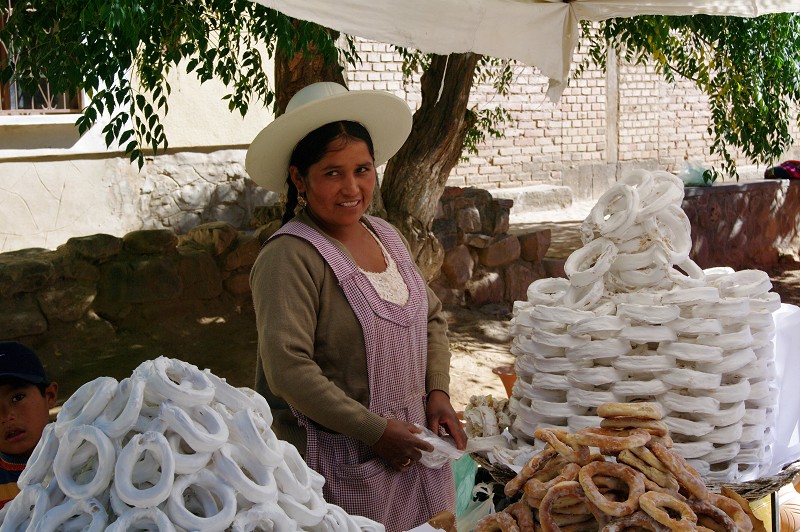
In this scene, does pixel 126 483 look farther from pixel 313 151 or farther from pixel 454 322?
pixel 454 322

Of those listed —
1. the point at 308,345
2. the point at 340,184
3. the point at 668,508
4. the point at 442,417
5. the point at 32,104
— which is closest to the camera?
the point at 668,508

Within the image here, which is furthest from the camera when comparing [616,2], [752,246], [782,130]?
[752,246]

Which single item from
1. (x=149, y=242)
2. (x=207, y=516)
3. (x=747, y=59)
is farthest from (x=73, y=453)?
(x=149, y=242)

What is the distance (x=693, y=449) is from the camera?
1.62 metres

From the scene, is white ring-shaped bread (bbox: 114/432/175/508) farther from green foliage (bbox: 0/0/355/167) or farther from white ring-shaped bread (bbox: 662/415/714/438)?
green foliage (bbox: 0/0/355/167)

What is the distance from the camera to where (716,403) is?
1.64 meters

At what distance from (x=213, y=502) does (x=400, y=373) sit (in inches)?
48.9

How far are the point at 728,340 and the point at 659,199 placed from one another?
33cm

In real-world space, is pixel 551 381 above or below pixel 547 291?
below

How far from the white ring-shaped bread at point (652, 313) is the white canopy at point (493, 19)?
1.03 meters

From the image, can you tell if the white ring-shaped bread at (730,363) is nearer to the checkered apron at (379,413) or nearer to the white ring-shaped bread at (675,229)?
the white ring-shaped bread at (675,229)

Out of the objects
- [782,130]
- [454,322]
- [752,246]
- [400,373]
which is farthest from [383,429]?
[752,246]

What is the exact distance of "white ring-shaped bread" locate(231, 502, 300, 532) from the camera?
98 cm

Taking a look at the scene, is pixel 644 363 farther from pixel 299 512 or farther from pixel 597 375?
pixel 299 512
